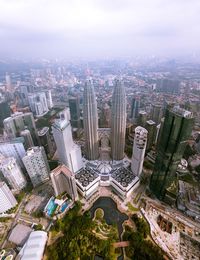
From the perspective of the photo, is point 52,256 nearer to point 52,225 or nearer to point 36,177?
point 52,225

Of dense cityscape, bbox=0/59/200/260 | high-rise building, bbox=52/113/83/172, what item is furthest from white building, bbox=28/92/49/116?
high-rise building, bbox=52/113/83/172

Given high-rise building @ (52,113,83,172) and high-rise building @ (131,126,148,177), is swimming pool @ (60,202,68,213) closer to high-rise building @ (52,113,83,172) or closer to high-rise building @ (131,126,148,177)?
high-rise building @ (52,113,83,172)

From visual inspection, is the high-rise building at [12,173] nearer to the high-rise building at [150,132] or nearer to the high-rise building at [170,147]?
the high-rise building at [170,147]

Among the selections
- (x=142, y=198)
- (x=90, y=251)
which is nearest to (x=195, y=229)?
(x=142, y=198)

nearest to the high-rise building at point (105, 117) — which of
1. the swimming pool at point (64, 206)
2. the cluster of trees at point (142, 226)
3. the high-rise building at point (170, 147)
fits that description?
the high-rise building at point (170, 147)

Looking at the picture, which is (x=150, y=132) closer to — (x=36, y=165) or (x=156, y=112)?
(x=156, y=112)

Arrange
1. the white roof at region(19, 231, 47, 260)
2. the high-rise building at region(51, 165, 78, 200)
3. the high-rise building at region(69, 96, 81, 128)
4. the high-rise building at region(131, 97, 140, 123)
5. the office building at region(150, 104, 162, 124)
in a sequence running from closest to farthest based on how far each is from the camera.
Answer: the white roof at region(19, 231, 47, 260), the high-rise building at region(51, 165, 78, 200), the office building at region(150, 104, 162, 124), the high-rise building at region(69, 96, 81, 128), the high-rise building at region(131, 97, 140, 123)

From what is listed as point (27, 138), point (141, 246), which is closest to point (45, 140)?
point (27, 138)
